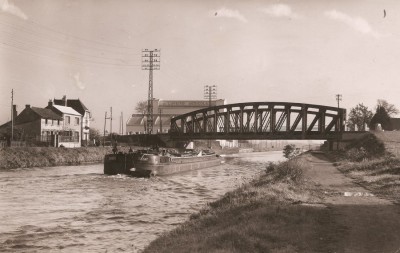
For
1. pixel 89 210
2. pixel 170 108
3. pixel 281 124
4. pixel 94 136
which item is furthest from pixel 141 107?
pixel 89 210

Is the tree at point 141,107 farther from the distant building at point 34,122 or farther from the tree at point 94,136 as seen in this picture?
the distant building at point 34,122

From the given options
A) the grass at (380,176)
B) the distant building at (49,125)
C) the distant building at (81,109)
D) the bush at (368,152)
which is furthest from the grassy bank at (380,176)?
the distant building at (81,109)

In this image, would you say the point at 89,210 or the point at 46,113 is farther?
the point at 46,113

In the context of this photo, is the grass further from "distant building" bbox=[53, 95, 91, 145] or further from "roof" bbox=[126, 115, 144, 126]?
"roof" bbox=[126, 115, 144, 126]

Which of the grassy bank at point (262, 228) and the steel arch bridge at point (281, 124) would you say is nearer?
the grassy bank at point (262, 228)

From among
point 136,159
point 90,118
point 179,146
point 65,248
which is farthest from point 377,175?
point 90,118

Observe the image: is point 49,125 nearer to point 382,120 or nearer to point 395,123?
point 382,120
